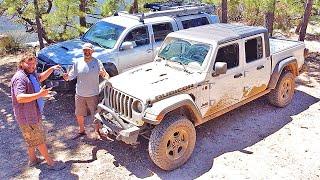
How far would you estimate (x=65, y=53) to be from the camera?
769 centimetres

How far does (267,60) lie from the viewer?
6.89 meters

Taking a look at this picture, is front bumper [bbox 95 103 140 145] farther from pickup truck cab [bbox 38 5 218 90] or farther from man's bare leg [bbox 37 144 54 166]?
pickup truck cab [bbox 38 5 218 90]

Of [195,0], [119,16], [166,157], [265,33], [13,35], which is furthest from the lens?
[195,0]

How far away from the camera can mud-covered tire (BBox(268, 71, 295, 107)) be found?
7.31 m

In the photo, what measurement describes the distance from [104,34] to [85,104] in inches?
101

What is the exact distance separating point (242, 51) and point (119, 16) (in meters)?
3.44

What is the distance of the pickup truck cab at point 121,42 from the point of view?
7.56 metres

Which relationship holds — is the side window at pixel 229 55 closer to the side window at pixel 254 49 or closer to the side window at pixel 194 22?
the side window at pixel 254 49

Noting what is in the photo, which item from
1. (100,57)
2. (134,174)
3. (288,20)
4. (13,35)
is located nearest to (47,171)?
(134,174)

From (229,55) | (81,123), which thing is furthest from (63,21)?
(229,55)

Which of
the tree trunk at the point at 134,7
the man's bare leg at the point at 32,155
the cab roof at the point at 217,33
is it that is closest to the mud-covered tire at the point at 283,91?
the cab roof at the point at 217,33

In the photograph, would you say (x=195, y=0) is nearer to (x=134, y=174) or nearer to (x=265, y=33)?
(x=265, y=33)

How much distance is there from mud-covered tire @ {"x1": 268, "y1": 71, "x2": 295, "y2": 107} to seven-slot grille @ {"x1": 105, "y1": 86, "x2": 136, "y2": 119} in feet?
10.9

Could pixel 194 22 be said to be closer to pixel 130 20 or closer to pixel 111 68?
pixel 130 20
